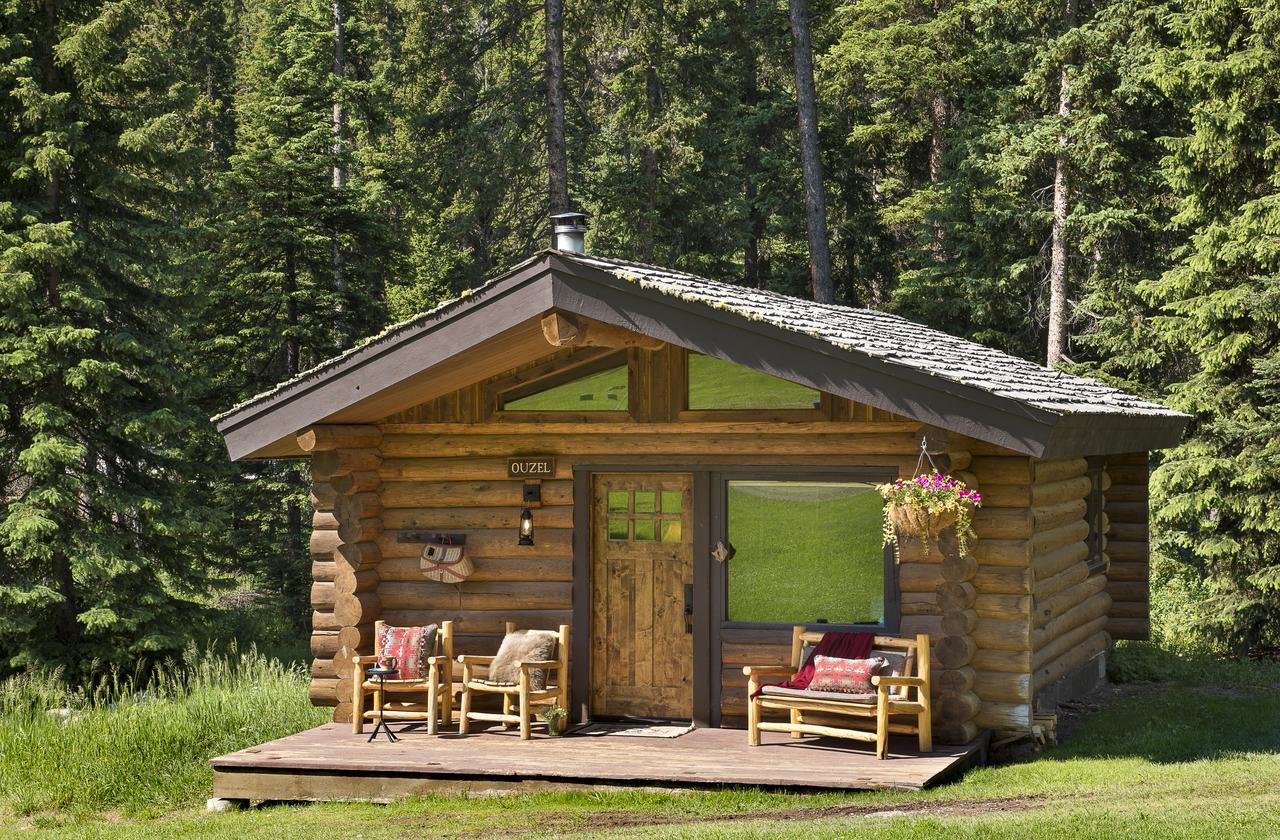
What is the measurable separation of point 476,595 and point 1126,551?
814cm

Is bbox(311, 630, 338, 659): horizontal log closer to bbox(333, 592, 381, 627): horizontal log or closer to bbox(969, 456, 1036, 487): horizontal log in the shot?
bbox(333, 592, 381, 627): horizontal log

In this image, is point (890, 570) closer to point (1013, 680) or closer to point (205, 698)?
point (1013, 680)

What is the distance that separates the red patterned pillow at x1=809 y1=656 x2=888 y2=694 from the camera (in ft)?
35.0

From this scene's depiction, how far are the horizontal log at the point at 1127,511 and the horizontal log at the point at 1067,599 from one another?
86cm

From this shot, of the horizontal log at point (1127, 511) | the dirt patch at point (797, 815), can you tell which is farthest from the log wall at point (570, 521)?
the horizontal log at point (1127, 511)

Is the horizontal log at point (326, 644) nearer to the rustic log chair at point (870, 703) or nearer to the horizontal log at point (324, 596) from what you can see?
the horizontal log at point (324, 596)

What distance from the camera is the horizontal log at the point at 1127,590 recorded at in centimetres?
1631

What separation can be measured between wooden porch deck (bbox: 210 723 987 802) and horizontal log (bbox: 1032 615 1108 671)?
1.28 m

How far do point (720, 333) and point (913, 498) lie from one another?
1866 millimetres

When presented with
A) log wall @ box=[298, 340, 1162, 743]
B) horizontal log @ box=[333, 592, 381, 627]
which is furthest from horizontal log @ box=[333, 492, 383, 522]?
horizontal log @ box=[333, 592, 381, 627]

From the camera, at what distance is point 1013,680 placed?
11.1 metres

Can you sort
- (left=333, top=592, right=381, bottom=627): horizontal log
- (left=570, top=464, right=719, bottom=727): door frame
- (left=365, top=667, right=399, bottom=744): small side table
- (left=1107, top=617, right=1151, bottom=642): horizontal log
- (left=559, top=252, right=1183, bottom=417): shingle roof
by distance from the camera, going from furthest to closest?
(left=1107, top=617, right=1151, bottom=642): horizontal log, (left=333, top=592, right=381, bottom=627): horizontal log, (left=570, top=464, right=719, bottom=727): door frame, (left=365, top=667, right=399, bottom=744): small side table, (left=559, top=252, right=1183, bottom=417): shingle roof

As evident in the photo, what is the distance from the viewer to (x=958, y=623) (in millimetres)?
10844


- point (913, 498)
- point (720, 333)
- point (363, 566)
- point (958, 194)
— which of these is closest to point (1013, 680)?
point (913, 498)
